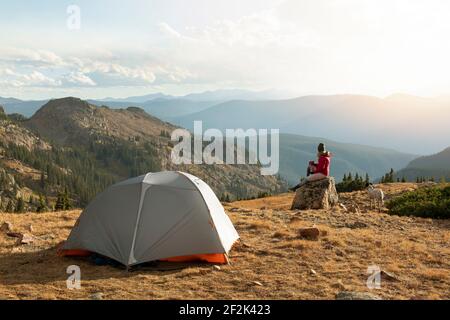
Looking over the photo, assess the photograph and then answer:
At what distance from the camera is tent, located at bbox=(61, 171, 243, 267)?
14.0 m

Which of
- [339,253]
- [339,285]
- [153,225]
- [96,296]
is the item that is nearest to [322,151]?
[339,253]

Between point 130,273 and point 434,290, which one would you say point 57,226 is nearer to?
point 130,273

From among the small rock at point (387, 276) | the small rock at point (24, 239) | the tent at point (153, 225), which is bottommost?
the small rock at point (24, 239)

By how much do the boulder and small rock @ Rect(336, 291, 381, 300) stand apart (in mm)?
16538

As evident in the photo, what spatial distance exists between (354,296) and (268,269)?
3493 millimetres

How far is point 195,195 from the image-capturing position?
15.1 meters

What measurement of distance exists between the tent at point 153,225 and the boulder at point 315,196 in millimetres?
12695

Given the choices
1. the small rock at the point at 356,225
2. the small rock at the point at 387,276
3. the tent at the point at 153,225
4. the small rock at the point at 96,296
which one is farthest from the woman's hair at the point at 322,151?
the small rock at the point at 96,296

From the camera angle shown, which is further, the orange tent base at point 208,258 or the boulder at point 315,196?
the boulder at point 315,196

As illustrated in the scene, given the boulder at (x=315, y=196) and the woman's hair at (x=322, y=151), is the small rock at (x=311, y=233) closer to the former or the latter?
the woman's hair at (x=322, y=151)

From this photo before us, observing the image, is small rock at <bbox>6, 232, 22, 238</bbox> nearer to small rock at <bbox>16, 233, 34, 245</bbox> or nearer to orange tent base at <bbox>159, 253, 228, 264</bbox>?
small rock at <bbox>16, 233, 34, 245</bbox>

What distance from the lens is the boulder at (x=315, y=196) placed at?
2723cm

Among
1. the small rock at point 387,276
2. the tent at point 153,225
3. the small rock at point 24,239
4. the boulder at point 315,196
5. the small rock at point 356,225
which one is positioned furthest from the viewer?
the boulder at point 315,196
